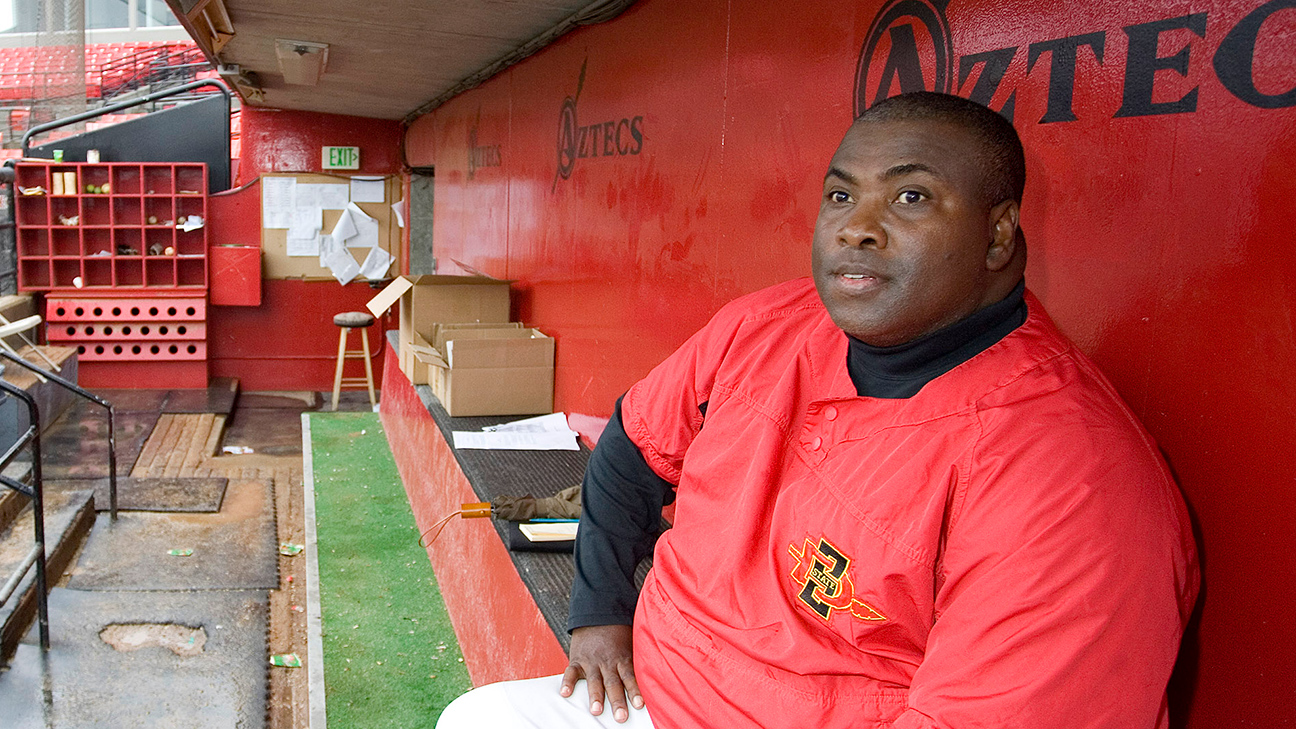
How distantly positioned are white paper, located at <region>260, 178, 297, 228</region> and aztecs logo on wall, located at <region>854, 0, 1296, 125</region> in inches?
277

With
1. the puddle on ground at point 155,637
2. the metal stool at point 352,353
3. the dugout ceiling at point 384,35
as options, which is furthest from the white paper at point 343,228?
the puddle on ground at point 155,637

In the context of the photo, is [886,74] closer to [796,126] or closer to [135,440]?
[796,126]

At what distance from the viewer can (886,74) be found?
Result: 1.64 meters

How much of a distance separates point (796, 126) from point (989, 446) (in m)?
1.08

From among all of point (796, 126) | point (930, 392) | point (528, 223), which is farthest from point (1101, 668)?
point (528, 223)

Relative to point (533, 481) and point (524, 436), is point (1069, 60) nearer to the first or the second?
point (533, 481)

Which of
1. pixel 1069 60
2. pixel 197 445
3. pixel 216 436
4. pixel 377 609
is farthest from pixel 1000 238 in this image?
pixel 216 436

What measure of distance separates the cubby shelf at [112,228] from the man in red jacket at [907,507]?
7.21m

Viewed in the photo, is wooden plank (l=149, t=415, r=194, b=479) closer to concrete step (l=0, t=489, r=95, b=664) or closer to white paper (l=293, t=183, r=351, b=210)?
concrete step (l=0, t=489, r=95, b=664)

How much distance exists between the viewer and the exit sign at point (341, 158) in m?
7.82

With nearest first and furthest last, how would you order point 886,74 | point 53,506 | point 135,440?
point 886,74 → point 53,506 → point 135,440

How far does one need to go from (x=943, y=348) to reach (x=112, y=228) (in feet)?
25.5

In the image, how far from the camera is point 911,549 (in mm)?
1031

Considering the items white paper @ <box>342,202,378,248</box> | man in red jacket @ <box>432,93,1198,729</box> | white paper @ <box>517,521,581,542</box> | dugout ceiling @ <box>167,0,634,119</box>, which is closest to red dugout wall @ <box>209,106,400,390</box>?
white paper @ <box>342,202,378,248</box>
